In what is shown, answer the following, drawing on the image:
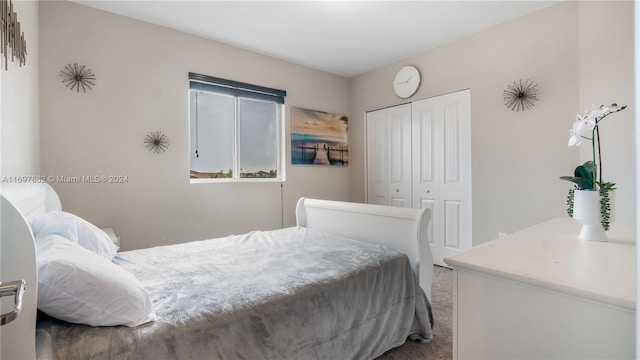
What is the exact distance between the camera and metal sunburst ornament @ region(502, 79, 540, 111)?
2682mm

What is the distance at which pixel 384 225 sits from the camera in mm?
2072

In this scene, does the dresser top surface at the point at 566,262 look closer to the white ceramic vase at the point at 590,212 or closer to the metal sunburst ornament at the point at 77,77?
the white ceramic vase at the point at 590,212

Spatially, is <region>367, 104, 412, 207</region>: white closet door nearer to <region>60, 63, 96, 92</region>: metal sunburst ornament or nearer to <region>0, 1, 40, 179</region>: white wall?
<region>60, 63, 96, 92</region>: metal sunburst ornament

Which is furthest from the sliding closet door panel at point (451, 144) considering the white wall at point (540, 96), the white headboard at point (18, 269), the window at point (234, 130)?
the white headboard at point (18, 269)

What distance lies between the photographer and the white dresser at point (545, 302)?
66cm

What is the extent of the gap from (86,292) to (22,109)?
158cm

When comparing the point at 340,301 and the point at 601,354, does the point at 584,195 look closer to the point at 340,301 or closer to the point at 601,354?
the point at 601,354

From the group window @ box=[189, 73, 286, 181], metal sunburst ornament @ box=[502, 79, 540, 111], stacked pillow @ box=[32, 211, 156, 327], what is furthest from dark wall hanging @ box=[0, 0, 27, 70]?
metal sunburst ornament @ box=[502, 79, 540, 111]

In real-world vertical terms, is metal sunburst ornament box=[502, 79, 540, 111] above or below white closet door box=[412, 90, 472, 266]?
above

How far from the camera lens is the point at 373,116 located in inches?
161

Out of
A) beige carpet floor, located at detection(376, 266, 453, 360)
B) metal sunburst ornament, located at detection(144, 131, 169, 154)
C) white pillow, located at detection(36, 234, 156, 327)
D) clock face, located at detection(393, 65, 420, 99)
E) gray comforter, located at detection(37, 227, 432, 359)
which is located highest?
clock face, located at detection(393, 65, 420, 99)

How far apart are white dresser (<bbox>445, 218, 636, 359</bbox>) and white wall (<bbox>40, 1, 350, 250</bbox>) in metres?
2.72

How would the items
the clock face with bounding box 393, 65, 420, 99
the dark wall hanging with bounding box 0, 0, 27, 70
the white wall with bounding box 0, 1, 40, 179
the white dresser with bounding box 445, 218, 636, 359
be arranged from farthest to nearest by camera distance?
the clock face with bounding box 393, 65, 420, 99 < the white wall with bounding box 0, 1, 40, 179 < the dark wall hanging with bounding box 0, 0, 27, 70 < the white dresser with bounding box 445, 218, 636, 359

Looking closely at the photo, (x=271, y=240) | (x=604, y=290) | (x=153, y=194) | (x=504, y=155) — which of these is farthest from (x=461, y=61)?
(x=153, y=194)
